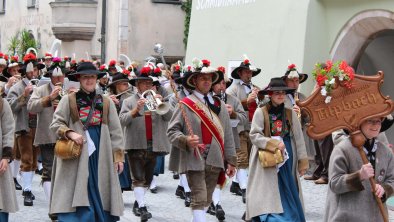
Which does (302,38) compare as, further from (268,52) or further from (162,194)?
(162,194)

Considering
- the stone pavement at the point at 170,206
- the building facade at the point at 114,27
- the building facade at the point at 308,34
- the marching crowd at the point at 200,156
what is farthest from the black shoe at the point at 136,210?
the building facade at the point at 114,27

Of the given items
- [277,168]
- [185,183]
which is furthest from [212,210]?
[277,168]

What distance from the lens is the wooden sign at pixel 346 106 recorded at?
7488 mm

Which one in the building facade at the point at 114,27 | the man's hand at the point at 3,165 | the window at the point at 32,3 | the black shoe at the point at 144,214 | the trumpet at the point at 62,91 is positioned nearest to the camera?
the man's hand at the point at 3,165

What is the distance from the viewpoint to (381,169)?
24.9 ft

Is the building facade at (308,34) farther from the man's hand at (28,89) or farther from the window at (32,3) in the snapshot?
the window at (32,3)

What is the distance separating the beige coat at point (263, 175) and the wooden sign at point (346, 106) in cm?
188

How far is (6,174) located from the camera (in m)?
9.15

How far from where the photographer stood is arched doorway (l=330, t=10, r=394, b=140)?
15367mm

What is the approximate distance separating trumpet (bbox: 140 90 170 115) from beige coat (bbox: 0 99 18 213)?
10.0ft

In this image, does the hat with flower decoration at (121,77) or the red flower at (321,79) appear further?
the hat with flower decoration at (121,77)

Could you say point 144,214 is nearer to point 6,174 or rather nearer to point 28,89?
point 28,89

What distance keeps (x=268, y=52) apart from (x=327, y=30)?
1.55 metres

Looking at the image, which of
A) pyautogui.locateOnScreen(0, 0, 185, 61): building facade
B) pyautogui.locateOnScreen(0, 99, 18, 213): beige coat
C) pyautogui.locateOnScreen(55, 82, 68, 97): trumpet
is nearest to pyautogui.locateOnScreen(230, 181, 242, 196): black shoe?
pyautogui.locateOnScreen(55, 82, 68, 97): trumpet
